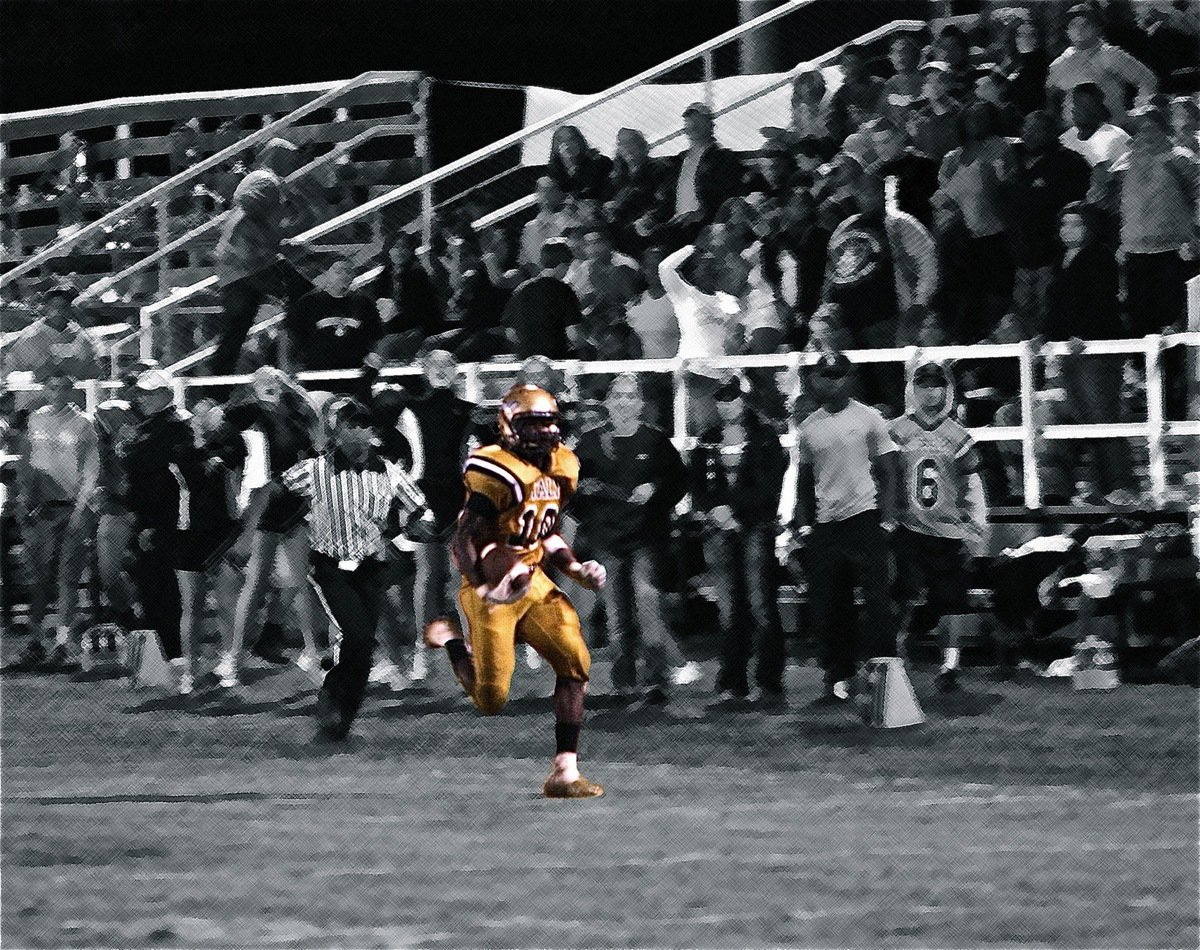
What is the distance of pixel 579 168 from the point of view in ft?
61.0

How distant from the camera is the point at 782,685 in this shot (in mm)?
15031

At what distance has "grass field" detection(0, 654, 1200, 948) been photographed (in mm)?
8609

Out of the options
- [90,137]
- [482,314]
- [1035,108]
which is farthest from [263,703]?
[90,137]

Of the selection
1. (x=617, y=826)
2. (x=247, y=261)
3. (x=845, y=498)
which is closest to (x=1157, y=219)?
(x=845, y=498)

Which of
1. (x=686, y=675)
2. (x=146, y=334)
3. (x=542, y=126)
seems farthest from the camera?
(x=542, y=126)

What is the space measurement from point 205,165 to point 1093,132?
8.98 m

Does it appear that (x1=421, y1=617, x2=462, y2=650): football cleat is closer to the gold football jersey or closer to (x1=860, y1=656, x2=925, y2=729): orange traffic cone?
the gold football jersey

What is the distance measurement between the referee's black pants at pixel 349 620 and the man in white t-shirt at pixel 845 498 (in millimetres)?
2567

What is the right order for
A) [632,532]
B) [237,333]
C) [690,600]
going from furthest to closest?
[237,333]
[690,600]
[632,532]

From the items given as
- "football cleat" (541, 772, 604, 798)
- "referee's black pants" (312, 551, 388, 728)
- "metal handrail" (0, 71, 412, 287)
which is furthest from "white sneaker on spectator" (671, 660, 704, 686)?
"metal handrail" (0, 71, 412, 287)

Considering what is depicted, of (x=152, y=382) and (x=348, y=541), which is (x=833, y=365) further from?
(x=152, y=382)

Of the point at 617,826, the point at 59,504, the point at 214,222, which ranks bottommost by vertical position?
the point at 617,826

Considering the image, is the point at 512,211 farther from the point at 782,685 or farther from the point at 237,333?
the point at 782,685

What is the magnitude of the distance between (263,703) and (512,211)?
260 inches
